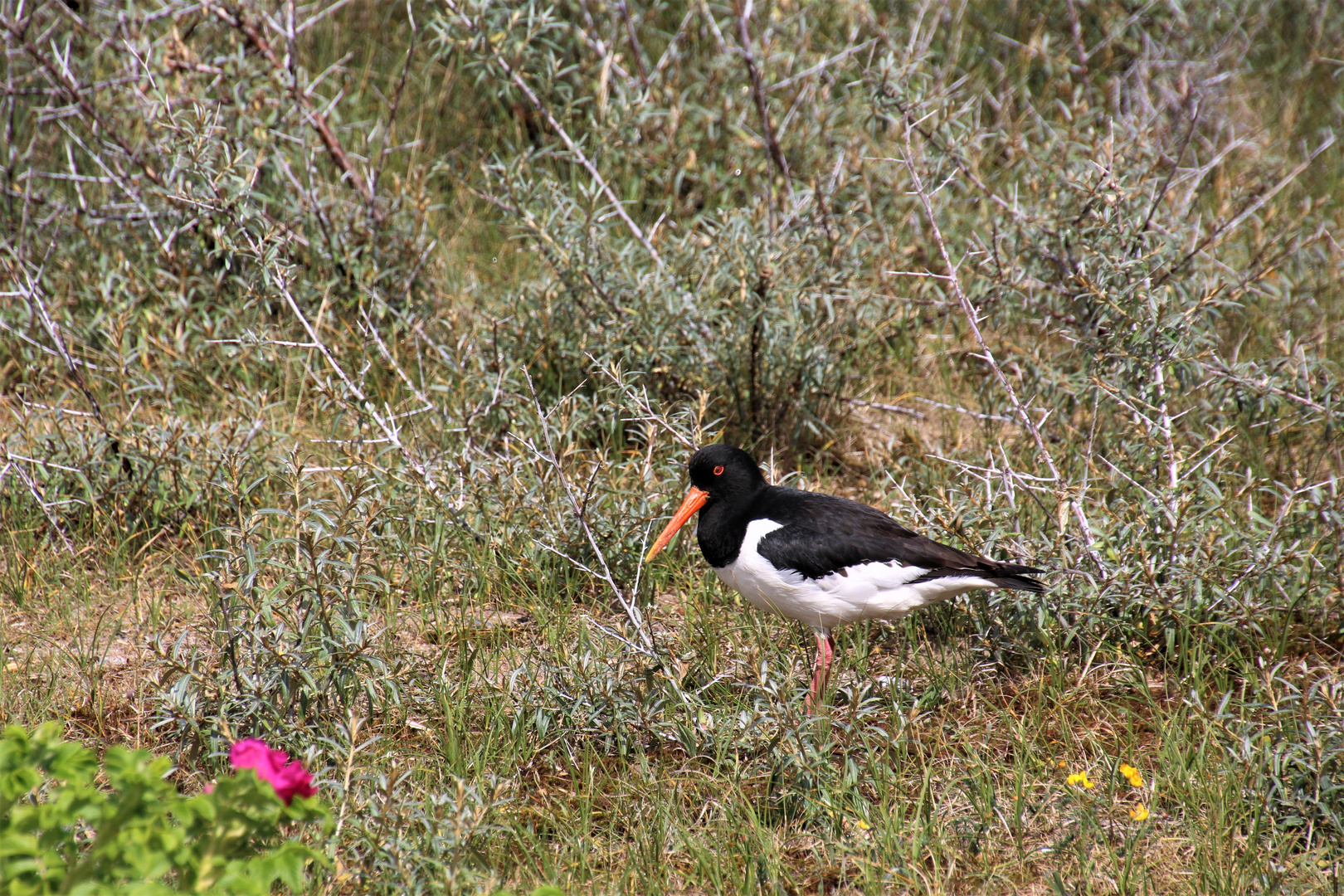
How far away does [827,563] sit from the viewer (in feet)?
11.7

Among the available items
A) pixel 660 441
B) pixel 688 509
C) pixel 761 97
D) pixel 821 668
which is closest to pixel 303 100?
pixel 761 97

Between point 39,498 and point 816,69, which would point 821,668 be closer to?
point 39,498

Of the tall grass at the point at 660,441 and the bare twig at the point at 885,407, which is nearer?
the tall grass at the point at 660,441

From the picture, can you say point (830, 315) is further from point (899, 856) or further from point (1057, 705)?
point (899, 856)

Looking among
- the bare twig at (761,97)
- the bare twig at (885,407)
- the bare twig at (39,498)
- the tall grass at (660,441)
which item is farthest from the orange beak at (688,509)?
the bare twig at (39,498)

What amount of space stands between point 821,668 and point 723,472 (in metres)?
0.80

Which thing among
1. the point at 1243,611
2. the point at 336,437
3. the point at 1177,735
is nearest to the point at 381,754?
the point at 336,437

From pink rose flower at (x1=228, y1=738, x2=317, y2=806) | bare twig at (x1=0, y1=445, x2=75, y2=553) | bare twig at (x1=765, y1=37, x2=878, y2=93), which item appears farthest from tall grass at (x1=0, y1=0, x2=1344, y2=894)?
pink rose flower at (x1=228, y1=738, x2=317, y2=806)

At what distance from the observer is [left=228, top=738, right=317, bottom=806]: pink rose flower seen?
6.41 feet

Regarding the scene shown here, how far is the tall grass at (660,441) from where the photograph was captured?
10.0ft

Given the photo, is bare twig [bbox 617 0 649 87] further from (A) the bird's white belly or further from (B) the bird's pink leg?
(B) the bird's pink leg

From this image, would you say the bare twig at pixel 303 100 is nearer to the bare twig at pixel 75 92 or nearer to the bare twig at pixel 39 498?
the bare twig at pixel 75 92

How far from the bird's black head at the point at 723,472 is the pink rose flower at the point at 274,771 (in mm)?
2134

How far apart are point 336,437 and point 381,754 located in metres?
1.96
